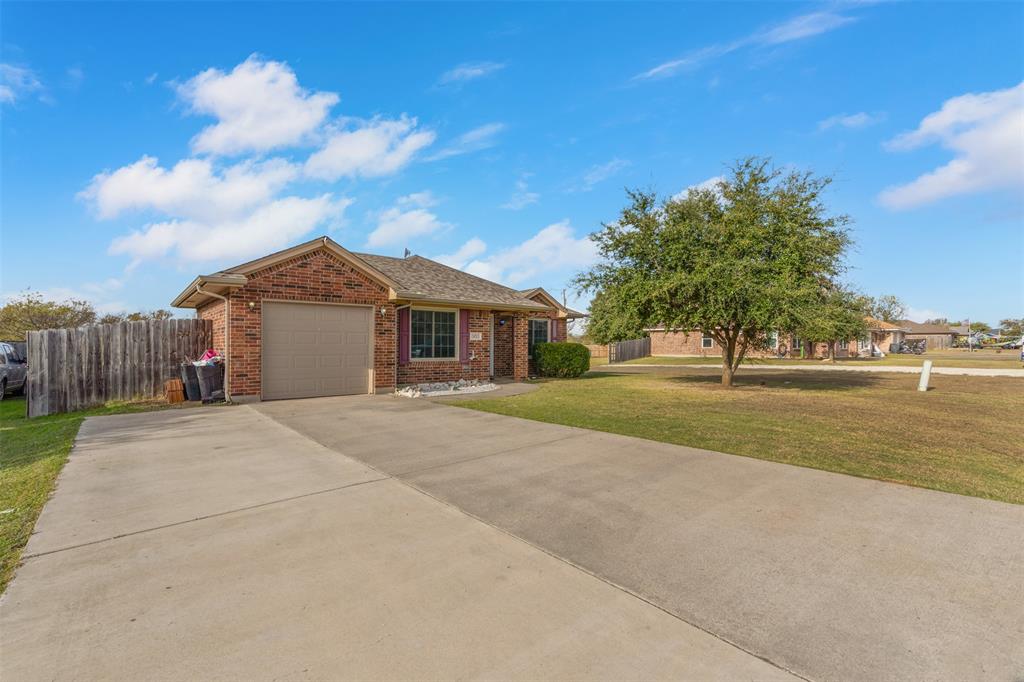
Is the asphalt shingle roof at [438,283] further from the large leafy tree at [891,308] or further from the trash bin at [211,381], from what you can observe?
the large leafy tree at [891,308]

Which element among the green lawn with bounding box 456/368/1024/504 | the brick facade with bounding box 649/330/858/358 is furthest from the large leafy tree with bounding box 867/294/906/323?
the green lawn with bounding box 456/368/1024/504

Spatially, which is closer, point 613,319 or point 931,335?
point 613,319

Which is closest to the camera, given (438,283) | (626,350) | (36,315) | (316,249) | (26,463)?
(26,463)

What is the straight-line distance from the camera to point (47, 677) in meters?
1.96

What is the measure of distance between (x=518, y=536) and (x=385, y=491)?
1.64 metres

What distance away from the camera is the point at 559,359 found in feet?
58.0

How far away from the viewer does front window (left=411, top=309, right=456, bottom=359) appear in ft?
45.0

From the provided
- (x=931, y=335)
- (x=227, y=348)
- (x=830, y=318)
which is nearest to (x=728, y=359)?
(x=830, y=318)

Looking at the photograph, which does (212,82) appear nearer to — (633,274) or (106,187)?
(106,187)

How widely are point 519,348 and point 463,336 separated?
269 centimetres

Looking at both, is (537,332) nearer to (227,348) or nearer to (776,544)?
(227,348)

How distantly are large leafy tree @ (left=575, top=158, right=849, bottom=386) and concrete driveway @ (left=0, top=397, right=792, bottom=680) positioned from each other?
440 inches

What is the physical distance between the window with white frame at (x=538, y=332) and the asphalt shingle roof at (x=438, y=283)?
1.62 m

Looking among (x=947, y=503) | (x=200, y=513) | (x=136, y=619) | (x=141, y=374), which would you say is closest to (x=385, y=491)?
(x=200, y=513)
